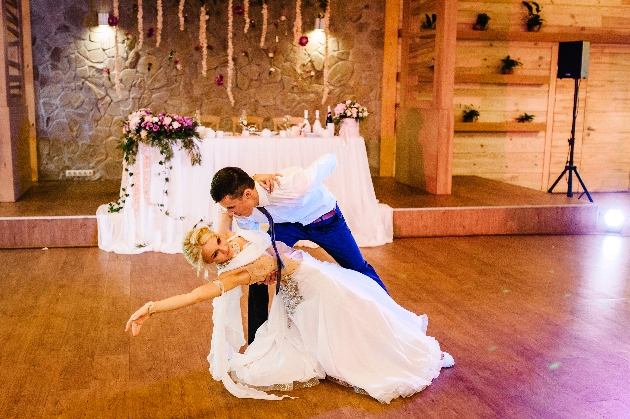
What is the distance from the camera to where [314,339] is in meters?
3.26

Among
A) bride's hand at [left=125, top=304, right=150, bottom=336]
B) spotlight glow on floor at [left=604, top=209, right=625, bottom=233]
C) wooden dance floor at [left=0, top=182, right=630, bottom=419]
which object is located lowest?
wooden dance floor at [left=0, top=182, right=630, bottom=419]

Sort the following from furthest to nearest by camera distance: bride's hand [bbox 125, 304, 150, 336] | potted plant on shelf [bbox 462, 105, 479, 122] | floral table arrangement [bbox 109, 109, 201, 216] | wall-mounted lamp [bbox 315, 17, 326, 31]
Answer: potted plant on shelf [bbox 462, 105, 479, 122] < wall-mounted lamp [bbox 315, 17, 326, 31] < floral table arrangement [bbox 109, 109, 201, 216] < bride's hand [bbox 125, 304, 150, 336]

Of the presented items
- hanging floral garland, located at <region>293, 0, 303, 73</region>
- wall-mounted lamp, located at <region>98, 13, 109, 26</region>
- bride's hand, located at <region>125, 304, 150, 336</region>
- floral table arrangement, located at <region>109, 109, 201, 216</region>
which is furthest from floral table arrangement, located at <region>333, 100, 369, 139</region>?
bride's hand, located at <region>125, 304, 150, 336</region>

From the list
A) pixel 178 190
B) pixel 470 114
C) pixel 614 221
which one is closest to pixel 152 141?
pixel 178 190

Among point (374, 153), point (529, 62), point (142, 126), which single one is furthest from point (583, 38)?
point (142, 126)

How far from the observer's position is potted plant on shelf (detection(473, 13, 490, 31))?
29.7 ft

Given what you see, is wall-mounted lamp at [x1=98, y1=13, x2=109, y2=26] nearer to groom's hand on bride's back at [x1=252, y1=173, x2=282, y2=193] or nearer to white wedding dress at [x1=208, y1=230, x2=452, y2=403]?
groom's hand on bride's back at [x1=252, y1=173, x2=282, y2=193]

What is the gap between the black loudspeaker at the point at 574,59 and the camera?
7957 mm

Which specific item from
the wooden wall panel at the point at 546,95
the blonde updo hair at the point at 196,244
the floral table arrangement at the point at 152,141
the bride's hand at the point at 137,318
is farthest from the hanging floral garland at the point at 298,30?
the bride's hand at the point at 137,318

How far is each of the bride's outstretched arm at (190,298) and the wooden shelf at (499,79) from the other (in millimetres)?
6713

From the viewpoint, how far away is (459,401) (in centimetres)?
311

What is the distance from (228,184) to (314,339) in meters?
0.89

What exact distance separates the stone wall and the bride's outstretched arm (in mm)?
6240

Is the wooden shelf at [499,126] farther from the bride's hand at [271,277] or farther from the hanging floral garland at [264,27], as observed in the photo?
the bride's hand at [271,277]
